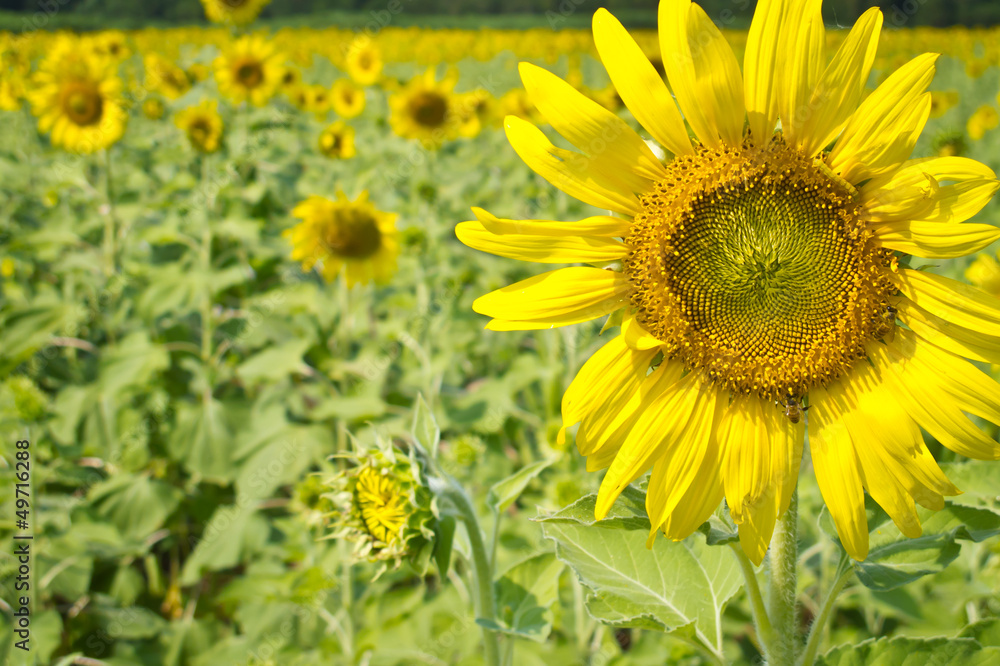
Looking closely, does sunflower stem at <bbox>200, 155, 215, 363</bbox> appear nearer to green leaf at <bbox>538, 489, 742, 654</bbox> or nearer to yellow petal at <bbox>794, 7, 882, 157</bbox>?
green leaf at <bbox>538, 489, 742, 654</bbox>

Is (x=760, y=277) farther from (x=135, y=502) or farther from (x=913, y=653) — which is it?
(x=135, y=502)

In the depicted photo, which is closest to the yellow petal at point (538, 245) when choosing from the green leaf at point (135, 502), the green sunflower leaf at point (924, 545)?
the green sunflower leaf at point (924, 545)

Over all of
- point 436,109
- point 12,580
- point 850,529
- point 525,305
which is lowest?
point 12,580

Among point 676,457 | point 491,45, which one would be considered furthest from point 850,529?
point 491,45

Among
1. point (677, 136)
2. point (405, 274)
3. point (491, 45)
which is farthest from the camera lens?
point (491, 45)

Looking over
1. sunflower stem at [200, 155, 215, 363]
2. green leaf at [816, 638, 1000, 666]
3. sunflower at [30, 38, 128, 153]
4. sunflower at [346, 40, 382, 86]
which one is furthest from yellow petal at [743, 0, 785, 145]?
sunflower at [346, 40, 382, 86]

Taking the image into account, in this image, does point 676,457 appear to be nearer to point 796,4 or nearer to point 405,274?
point 796,4

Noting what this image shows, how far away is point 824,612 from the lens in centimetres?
113

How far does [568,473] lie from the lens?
290cm

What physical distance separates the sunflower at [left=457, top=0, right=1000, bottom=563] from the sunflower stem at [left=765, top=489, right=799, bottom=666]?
108 mm

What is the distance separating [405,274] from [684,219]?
3664 mm

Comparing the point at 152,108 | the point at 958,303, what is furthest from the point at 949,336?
the point at 152,108

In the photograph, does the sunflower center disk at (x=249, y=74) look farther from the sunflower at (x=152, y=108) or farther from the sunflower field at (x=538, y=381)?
the sunflower at (x=152, y=108)

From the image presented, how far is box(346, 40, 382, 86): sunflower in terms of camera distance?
7.11 meters
